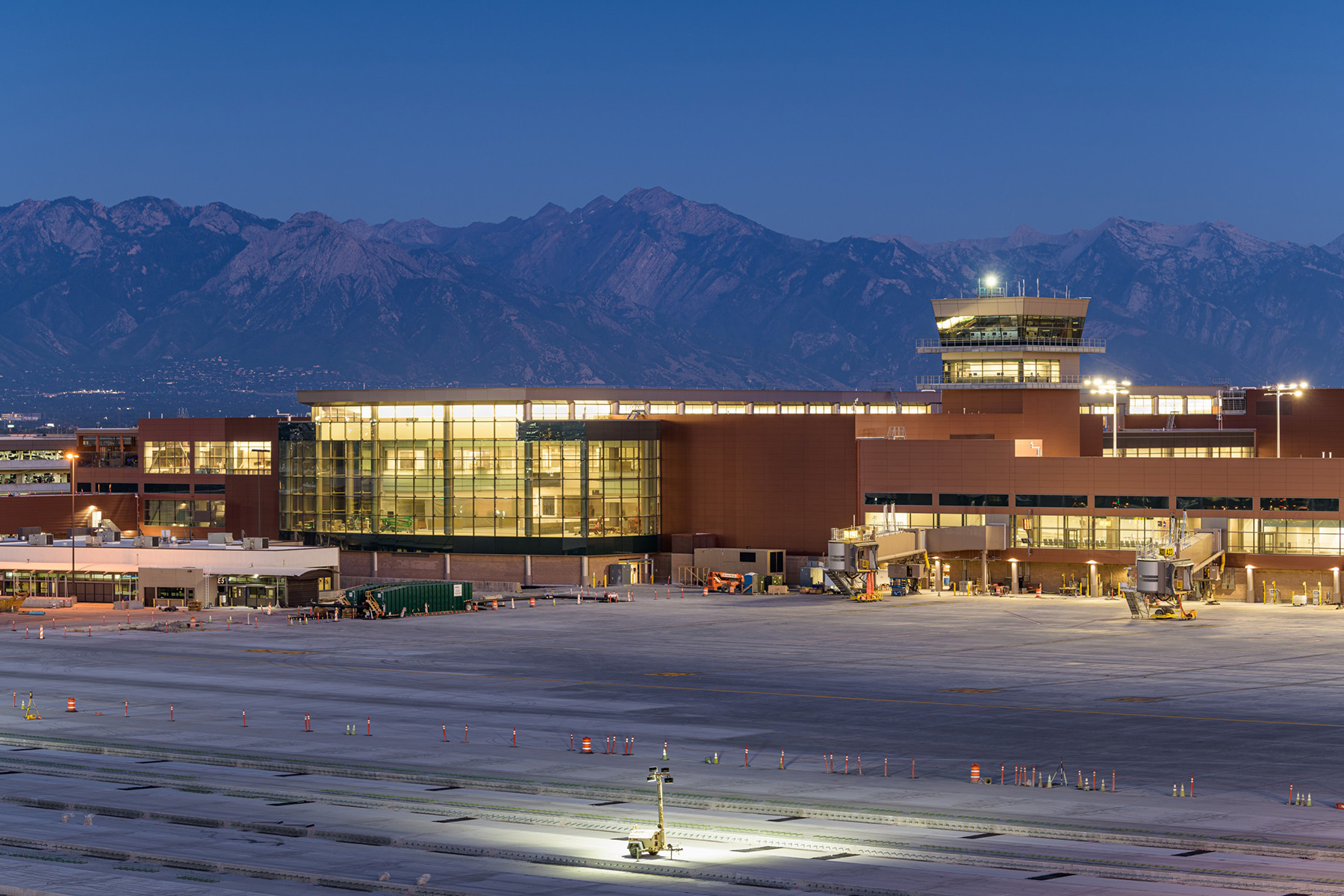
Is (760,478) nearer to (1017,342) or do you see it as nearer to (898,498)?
(898,498)

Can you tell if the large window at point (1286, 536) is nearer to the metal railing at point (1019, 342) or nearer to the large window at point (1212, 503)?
Answer: the large window at point (1212, 503)

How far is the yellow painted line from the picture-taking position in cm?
6800

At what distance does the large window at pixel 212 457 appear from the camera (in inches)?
7475

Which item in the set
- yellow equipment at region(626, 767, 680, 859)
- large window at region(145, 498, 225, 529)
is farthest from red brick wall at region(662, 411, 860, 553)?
yellow equipment at region(626, 767, 680, 859)

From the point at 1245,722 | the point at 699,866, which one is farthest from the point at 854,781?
the point at 1245,722

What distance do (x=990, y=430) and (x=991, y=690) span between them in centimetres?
8270

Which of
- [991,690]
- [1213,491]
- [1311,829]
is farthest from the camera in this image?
[1213,491]

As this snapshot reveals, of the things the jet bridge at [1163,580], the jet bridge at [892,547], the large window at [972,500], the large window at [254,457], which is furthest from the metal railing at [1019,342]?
the large window at [254,457]

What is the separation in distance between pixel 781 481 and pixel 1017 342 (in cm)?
2890

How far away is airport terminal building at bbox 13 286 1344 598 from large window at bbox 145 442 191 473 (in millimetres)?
34422

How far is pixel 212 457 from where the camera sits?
19075cm

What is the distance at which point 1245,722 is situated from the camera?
67312 millimetres

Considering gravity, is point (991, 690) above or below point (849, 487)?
below

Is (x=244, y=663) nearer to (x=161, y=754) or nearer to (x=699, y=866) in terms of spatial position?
(x=161, y=754)
